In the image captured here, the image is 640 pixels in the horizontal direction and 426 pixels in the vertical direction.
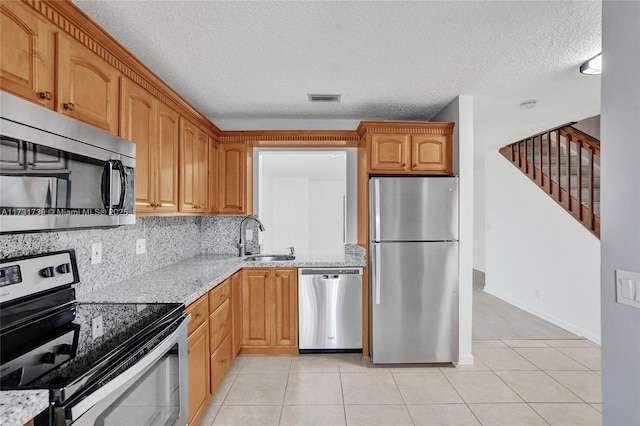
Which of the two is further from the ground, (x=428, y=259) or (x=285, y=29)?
(x=285, y=29)

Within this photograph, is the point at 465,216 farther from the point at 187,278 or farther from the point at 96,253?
the point at 96,253

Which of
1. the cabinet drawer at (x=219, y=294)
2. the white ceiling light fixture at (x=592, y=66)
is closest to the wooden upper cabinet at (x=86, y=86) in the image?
the cabinet drawer at (x=219, y=294)

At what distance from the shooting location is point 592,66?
2.25 metres

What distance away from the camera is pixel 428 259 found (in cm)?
285

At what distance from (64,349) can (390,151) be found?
8.87 feet

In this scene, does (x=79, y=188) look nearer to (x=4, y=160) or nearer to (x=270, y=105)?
(x=4, y=160)

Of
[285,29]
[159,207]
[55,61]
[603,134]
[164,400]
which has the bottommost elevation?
[164,400]

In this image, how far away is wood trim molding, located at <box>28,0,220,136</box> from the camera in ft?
4.26

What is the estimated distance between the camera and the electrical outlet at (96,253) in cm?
188

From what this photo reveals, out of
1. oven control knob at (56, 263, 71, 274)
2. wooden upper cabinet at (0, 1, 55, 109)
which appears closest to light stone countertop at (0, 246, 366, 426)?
oven control knob at (56, 263, 71, 274)

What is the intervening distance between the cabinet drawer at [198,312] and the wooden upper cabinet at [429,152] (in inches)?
→ 86.0

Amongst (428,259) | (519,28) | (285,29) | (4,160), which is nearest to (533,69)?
(519,28)

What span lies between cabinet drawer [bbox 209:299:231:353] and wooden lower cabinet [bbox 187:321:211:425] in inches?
3.7

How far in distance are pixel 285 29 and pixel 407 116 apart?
2.00m
